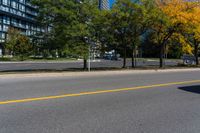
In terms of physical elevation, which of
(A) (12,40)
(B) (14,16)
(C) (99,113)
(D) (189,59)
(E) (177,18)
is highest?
(B) (14,16)

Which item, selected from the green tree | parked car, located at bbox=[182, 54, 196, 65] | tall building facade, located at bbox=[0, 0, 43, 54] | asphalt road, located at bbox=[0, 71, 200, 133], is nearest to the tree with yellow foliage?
parked car, located at bbox=[182, 54, 196, 65]

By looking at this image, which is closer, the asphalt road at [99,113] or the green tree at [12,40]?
the asphalt road at [99,113]

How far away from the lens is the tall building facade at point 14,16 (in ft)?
253

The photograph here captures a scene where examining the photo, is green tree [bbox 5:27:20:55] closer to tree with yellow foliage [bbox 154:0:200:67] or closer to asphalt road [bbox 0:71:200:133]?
tree with yellow foliage [bbox 154:0:200:67]

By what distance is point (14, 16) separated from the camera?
83562 millimetres

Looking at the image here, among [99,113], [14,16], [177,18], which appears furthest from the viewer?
[14,16]

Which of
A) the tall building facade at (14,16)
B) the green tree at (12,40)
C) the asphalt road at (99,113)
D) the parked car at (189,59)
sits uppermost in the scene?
the tall building facade at (14,16)

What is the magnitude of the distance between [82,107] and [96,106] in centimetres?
41

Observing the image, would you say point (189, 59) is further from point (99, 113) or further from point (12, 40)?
point (99, 113)

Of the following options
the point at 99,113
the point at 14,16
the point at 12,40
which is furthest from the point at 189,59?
the point at 14,16

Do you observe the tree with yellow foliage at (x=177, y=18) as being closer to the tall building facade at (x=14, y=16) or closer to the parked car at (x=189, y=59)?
the parked car at (x=189, y=59)

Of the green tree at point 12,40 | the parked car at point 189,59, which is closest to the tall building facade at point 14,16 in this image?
the green tree at point 12,40

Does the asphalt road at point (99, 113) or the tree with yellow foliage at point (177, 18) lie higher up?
the tree with yellow foliage at point (177, 18)

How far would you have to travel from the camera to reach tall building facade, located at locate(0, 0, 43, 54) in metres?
77.2
